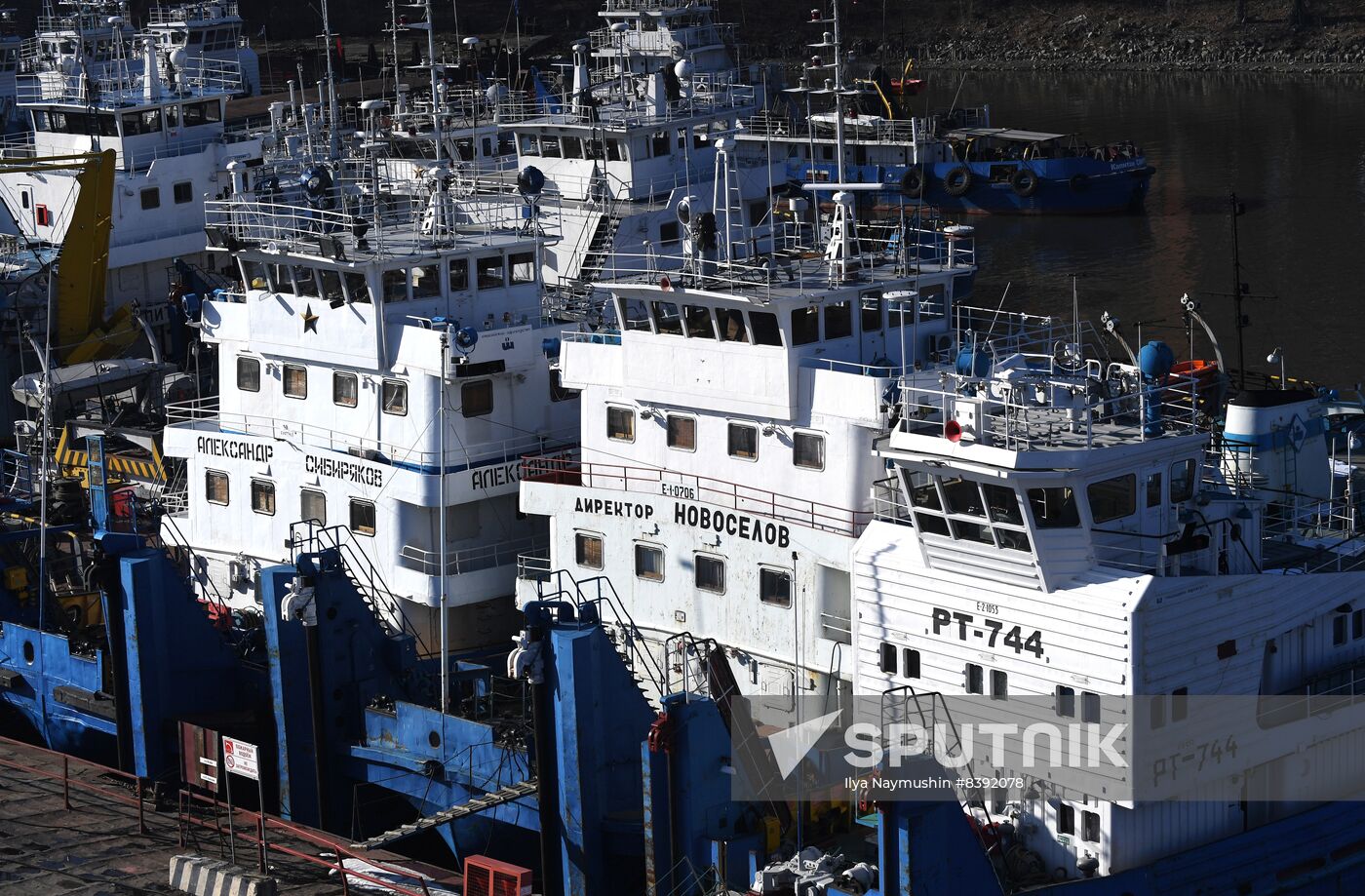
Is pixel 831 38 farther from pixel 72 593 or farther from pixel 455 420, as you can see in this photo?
pixel 72 593

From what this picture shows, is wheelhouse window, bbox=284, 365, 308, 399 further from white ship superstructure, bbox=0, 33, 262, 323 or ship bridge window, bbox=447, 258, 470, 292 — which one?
white ship superstructure, bbox=0, 33, 262, 323

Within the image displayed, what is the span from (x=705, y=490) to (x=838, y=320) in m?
2.40

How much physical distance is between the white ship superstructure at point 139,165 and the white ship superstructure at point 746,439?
64.3ft

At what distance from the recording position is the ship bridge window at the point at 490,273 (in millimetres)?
27359

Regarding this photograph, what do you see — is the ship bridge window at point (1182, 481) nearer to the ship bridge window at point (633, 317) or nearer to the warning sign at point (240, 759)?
the ship bridge window at point (633, 317)

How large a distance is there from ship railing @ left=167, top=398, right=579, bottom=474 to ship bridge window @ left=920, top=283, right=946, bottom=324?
5.01 meters

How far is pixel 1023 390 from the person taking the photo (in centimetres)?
1998

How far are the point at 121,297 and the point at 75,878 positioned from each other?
21420 mm

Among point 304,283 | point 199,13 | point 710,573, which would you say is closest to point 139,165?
point 199,13

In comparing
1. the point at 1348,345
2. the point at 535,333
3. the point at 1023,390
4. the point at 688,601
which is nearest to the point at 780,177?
the point at 1348,345

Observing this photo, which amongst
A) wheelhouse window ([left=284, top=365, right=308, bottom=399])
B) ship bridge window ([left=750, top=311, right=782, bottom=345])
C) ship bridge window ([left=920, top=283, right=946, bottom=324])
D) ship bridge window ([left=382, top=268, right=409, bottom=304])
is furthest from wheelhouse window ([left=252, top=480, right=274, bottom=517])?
ship bridge window ([left=920, top=283, right=946, bottom=324])

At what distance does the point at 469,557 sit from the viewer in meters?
26.2

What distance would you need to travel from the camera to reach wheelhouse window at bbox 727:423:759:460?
23.5 meters

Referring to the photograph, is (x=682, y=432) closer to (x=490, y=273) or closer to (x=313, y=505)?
(x=490, y=273)
